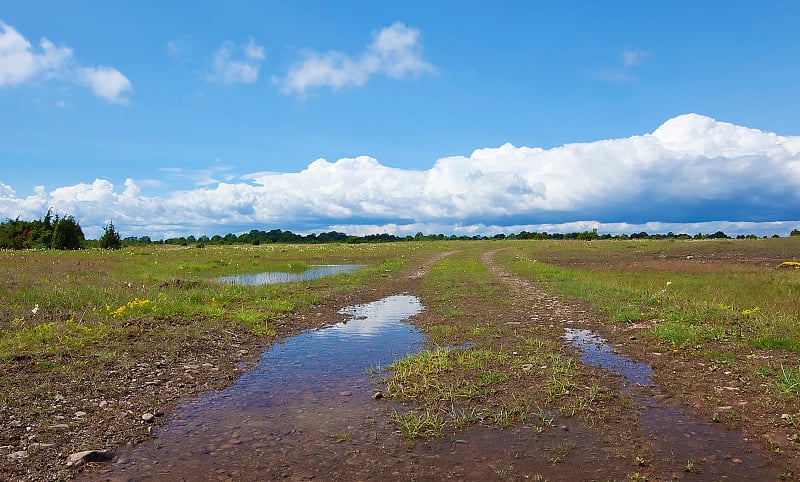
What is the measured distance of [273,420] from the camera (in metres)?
8.04

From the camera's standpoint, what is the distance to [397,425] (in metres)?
7.71

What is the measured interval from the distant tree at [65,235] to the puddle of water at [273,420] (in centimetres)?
7440

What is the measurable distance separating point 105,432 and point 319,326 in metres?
9.27

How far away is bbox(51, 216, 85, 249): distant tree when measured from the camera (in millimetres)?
71562

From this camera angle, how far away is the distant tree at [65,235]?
71.6m

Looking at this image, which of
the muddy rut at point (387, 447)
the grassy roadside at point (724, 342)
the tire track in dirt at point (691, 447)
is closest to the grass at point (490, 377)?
the muddy rut at point (387, 447)

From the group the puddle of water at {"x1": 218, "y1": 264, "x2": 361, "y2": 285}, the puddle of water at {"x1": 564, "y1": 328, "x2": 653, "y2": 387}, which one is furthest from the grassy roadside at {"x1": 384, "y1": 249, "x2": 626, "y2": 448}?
the puddle of water at {"x1": 218, "y1": 264, "x2": 361, "y2": 285}

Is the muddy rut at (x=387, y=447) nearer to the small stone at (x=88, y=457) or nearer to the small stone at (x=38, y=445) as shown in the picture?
the small stone at (x=88, y=457)

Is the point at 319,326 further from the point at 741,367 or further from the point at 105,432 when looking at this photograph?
the point at 741,367

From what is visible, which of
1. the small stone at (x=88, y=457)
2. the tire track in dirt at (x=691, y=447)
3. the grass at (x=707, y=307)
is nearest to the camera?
the tire track in dirt at (x=691, y=447)

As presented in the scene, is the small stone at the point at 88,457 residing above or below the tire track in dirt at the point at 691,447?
above

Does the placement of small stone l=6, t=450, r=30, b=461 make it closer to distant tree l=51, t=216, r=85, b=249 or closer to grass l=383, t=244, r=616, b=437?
grass l=383, t=244, r=616, b=437

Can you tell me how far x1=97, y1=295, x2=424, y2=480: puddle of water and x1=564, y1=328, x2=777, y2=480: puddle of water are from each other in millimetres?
4270

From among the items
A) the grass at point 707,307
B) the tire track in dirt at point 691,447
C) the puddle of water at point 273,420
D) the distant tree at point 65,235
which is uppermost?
the distant tree at point 65,235
